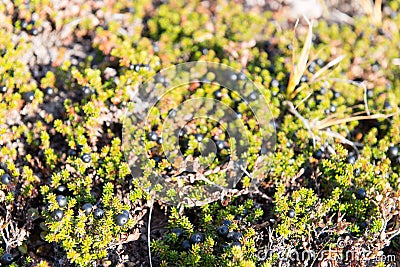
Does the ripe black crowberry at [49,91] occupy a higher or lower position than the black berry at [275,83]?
higher

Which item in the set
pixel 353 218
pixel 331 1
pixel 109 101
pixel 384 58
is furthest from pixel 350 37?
pixel 109 101

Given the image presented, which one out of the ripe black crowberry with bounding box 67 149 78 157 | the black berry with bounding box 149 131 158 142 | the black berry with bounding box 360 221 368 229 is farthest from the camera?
the black berry with bounding box 149 131 158 142

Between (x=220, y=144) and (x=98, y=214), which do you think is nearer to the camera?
(x=98, y=214)

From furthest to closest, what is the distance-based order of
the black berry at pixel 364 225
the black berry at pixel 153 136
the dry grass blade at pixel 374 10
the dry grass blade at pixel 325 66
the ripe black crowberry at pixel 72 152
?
the dry grass blade at pixel 374 10 → the dry grass blade at pixel 325 66 → the black berry at pixel 153 136 → the ripe black crowberry at pixel 72 152 → the black berry at pixel 364 225

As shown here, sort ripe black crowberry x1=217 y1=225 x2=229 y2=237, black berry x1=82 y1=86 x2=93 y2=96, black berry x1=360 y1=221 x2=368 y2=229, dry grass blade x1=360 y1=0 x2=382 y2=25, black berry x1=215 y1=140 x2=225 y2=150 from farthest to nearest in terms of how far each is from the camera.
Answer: dry grass blade x1=360 y1=0 x2=382 y2=25
black berry x1=82 y1=86 x2=93 y2=96
black berry x1=215 y1=140 x2=225 y2=150
black berry x1=360 y1=221 x2=368 y2=229
ripe black crowberry x1=217 y1=225 x2=229 y2=237

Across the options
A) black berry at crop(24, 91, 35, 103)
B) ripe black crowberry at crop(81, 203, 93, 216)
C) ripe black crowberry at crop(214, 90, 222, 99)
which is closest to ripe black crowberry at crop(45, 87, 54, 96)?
black berry at crop(24, 91, 35, 103)

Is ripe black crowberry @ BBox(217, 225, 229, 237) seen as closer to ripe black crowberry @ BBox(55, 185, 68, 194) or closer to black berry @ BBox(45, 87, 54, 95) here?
ripe black crowberry @ BBox(55, 185, 68, 194)


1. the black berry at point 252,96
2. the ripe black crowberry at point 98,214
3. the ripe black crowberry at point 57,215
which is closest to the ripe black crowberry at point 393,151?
the black berry at point 252,96

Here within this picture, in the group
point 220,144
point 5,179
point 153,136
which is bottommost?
point 220,144

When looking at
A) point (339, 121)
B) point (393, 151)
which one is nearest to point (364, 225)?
point (393, 151)

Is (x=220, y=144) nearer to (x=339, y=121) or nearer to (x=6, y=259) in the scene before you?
(x=339, y=121)

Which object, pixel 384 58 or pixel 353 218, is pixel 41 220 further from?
pixel 384 58

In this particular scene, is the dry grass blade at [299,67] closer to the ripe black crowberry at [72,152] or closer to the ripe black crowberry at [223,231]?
the ripe black crowberry at [223,231]

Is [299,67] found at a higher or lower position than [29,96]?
lower
